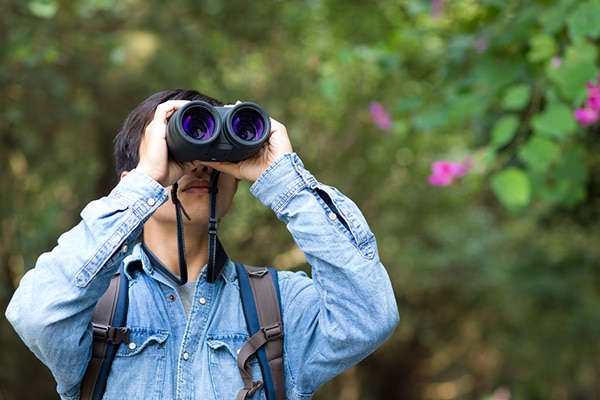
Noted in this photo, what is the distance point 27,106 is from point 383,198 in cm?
513

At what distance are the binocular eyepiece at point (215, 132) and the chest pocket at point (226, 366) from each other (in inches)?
18.1

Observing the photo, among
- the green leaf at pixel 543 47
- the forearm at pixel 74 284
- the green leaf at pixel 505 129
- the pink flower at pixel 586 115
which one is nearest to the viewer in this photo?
the forearm at pixel 74 284

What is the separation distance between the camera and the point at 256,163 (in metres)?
2.04

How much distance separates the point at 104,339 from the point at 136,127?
0.59 m

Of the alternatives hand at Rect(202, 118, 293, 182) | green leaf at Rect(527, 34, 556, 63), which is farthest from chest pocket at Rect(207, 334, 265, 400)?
green leaf at Rect(527, 34, 556, 63)

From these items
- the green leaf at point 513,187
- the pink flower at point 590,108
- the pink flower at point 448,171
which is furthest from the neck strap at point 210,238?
the pink flower at point 448,171

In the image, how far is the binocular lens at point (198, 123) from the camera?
1.98 m

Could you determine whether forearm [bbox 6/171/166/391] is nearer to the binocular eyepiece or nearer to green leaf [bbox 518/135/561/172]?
the binocular eyepiece

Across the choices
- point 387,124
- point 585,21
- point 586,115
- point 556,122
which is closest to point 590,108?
point 586,115

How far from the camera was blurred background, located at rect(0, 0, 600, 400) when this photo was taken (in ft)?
13.5

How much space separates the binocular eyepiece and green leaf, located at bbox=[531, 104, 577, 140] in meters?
2.01

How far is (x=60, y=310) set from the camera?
1800 mm

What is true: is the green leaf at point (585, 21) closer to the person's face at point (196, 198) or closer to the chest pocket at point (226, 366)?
the person's face at point (196, 198)

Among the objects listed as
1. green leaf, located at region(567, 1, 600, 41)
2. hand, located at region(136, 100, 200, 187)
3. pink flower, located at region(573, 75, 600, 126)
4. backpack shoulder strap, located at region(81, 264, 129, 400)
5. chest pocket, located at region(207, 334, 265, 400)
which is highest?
green leaf, located at region(567, 1, 600, 41)
